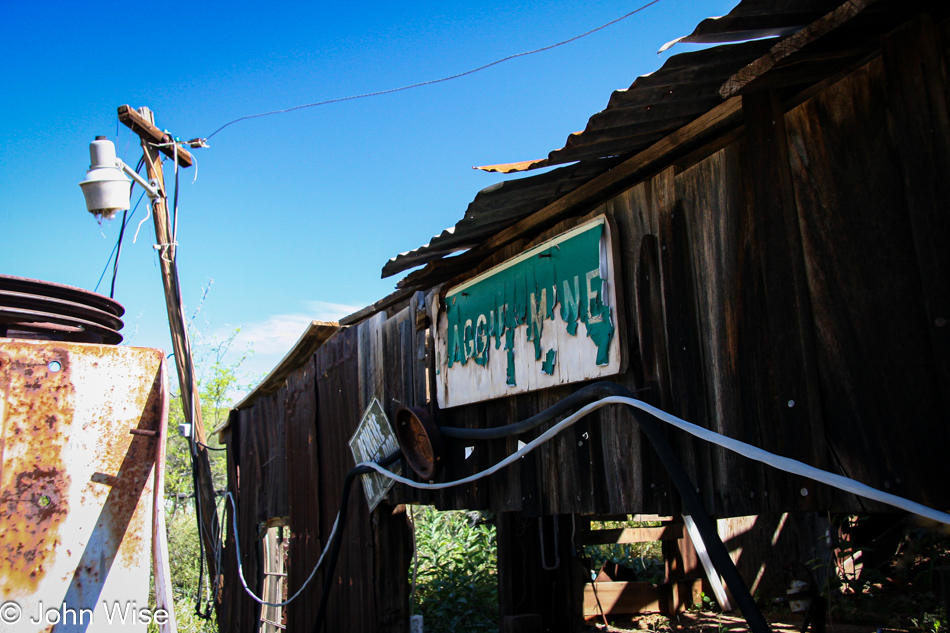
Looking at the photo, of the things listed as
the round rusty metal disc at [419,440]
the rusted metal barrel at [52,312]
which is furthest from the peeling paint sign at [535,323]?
the rusted metal barrel at [52,312]

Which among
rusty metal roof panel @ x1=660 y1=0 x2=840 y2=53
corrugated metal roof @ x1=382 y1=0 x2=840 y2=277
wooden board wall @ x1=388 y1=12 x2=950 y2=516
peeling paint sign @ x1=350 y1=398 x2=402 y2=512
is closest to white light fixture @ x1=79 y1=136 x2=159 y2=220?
peeling paint sign @ x1=350 y1=398 x2=402 y2=512

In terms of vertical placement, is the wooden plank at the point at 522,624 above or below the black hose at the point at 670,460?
below

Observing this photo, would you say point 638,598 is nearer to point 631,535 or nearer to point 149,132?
point 631,535

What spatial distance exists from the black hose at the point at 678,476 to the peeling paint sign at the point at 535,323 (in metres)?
0.11

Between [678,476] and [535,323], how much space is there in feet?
4.15

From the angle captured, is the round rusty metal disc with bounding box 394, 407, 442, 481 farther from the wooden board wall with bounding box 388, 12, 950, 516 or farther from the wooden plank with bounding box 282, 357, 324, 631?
the wooden plank with bounding box 282, 357, 324, 631

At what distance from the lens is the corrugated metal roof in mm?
1796

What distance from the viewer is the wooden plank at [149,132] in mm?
7135

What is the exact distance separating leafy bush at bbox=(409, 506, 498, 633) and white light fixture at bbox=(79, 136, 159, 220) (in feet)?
15.3

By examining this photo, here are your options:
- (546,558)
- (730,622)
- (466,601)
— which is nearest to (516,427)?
(546,558)

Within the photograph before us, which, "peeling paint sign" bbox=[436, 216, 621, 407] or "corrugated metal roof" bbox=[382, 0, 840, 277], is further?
"peeling paint sign" bbox=[436, 216, 621, 407]

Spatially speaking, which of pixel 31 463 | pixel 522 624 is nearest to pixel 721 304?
pixel 31 463

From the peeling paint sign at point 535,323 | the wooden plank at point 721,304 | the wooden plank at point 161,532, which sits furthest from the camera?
the peeling paint sign at point 535,323

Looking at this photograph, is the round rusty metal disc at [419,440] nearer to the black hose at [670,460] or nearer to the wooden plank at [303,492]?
the black hose at [670,460]
